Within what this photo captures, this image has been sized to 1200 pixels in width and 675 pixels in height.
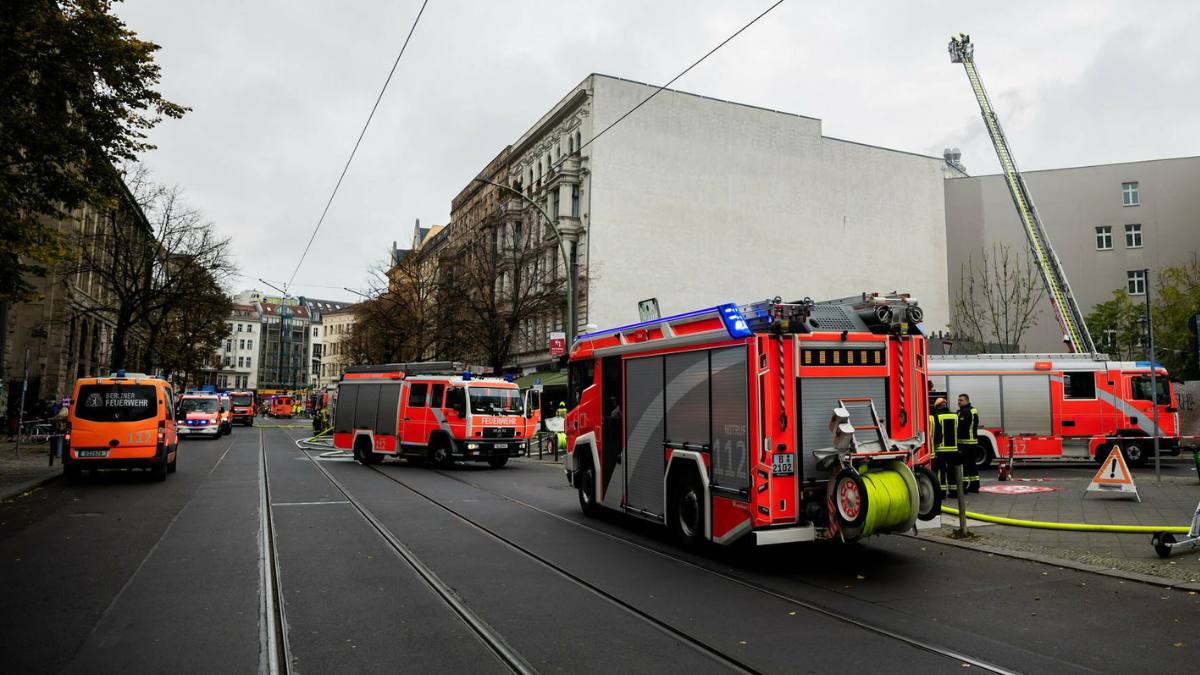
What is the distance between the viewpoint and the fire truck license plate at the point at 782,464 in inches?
298

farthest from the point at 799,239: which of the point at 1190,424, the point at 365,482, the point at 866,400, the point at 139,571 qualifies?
the point at 139,571

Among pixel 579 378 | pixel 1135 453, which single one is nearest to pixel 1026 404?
pixel 1135 453

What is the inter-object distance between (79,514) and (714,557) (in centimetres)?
928

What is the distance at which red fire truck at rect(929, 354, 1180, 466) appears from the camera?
19.8 meters

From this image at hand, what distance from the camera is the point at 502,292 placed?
136 feet

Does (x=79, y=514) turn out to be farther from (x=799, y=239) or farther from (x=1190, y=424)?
(x=799, y=239)

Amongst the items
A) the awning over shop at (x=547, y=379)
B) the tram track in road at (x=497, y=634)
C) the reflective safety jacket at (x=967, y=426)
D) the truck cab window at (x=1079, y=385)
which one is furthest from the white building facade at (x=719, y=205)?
the tram track in road at (x=497, y=634)

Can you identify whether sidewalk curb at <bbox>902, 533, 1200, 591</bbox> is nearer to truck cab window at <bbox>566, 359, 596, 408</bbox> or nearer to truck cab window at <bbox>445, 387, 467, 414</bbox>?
truck cab window at <bbox>566, 359, 596, 408</bbox>

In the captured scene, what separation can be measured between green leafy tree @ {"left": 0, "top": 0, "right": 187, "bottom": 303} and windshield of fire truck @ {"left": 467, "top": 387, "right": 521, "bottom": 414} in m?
9.05

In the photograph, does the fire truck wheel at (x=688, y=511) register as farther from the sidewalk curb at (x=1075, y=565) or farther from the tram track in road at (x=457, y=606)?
the sidewalk curb at (x=1075, y=565)

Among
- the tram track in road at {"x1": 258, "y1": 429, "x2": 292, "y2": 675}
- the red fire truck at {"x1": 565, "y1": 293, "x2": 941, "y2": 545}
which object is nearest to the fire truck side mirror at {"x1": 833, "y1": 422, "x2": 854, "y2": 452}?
the red fire truck at {"x1": 565, "y1": 293, "x2": 941, "y2": 545}

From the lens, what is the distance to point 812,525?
7.70 metres

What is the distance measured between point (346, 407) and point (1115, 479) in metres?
19.1

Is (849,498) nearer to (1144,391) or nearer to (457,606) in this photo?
(457,606)
